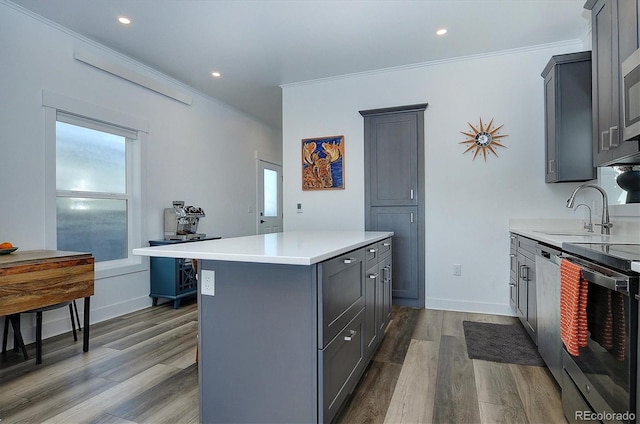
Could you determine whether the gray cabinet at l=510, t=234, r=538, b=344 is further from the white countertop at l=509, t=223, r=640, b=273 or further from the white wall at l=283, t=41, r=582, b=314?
the white wall at l=283, t=41, r=582, b=314

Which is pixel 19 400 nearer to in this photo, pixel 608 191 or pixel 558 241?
pixel 558 241

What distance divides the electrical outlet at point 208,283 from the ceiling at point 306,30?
2.24 m

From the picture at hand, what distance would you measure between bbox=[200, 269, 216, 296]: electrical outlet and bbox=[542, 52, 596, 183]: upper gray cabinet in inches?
118

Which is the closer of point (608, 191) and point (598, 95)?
point (598, 95)

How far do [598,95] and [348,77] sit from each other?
2.71m

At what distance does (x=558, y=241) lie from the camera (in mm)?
1919

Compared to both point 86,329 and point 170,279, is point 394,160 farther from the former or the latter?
point 86,329

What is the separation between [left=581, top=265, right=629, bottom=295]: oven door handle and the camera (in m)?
1.16

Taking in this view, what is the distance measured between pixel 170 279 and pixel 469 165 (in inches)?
138

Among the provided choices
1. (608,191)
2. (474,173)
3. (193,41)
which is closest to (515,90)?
(474,173)

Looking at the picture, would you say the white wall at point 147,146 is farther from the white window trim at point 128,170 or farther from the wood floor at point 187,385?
the wood floor at point 187,385

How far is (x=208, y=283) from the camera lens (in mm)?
1660

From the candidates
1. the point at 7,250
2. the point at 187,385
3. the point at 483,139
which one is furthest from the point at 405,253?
the point at 7,250

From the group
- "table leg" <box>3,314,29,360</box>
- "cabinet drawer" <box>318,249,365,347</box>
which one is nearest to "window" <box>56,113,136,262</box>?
"table leg" <box>3,314,29,360</box>
